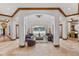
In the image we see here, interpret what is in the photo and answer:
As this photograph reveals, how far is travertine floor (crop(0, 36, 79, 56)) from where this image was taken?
8000 millimetres

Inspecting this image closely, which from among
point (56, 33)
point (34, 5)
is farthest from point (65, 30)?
point (34, 5)

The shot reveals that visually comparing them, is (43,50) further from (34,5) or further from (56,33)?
(34,5)

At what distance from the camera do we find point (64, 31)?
26.5 feet

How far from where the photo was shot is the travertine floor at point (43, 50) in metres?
8.00

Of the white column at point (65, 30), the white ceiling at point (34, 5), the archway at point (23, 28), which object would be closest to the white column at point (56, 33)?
the archway at point (23, 28)

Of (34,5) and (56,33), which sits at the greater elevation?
(34,5)

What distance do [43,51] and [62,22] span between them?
76cm

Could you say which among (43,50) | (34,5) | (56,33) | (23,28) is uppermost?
(34,5)

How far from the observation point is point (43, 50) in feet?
26.5

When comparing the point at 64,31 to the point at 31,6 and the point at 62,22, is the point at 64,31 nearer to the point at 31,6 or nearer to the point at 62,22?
the point at 62,22

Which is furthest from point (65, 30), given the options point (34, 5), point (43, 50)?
point (34, 5)

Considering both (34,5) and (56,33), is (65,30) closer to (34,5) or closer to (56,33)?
(56,33)

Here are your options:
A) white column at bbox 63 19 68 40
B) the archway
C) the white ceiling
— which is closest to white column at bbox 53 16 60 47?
the archway

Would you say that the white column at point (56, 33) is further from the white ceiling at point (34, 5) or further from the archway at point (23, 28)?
the white ceiling at point (34, 5)
